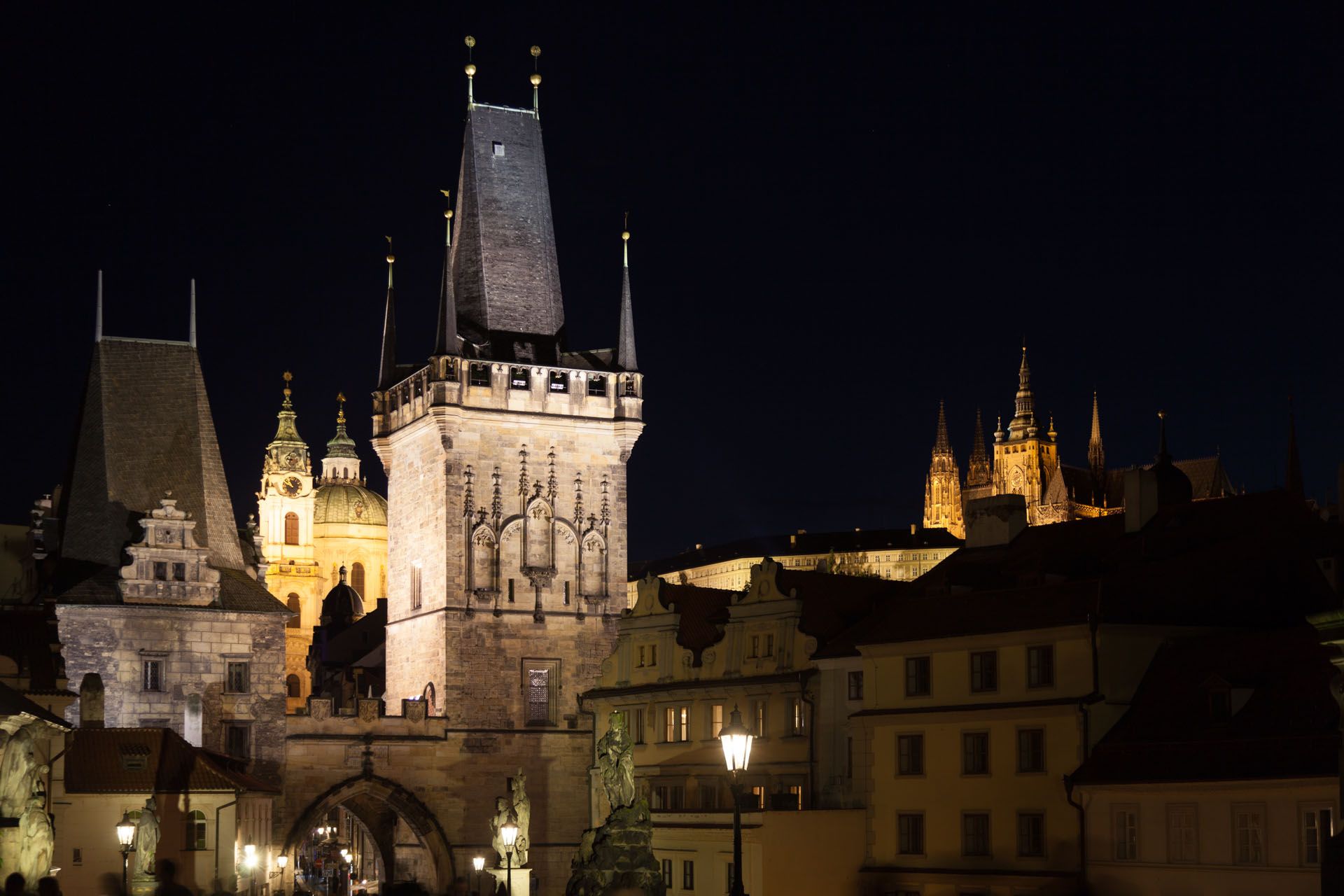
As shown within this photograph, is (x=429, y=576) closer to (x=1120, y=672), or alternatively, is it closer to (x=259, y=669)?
(x=259, y=669)

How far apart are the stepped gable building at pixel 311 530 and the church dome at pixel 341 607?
43.9ft

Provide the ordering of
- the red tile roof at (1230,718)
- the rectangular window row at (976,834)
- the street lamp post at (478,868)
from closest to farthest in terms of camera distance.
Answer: the red tile roof at (1230,718)
the rectangular window row at (976,834)
the street lamp post at (478,868)

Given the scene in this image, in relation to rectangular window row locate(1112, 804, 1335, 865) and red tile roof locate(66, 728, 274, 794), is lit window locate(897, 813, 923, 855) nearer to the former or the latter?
rectangular window row locate(1112, 804, 1335, 865)

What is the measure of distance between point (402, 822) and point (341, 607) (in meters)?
52.9

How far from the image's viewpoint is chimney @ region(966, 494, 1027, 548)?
55688mm

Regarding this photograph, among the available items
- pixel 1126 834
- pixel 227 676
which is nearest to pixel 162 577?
pixel 227 676

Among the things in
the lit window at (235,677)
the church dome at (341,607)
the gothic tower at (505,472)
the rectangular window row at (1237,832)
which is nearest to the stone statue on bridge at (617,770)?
the rectangular window row at (1237,832)

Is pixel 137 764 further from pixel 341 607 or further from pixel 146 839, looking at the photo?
pixel 341 607

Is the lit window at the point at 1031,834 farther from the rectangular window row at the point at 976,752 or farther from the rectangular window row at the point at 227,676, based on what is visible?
the rectangular window row at the point at 227,676

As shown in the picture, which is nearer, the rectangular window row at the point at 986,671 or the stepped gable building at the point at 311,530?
the rectangular window row at the point at 986,671

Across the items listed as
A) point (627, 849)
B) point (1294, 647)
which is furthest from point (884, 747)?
point (627, 849)

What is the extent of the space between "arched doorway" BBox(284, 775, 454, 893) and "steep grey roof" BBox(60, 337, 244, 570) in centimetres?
765

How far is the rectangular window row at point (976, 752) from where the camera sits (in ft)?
144

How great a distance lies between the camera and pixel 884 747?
47.4m
